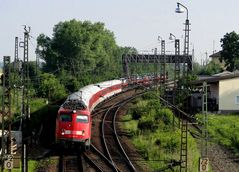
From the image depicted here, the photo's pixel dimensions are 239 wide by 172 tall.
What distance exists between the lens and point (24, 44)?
96.9ft

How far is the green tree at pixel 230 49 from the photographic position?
275 ft

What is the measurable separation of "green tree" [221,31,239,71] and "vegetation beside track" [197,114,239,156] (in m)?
41.9

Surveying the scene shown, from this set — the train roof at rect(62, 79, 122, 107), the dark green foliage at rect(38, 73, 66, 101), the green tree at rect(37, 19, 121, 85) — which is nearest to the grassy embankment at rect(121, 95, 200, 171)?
the train roof at rect(62, 79, 122, 107)

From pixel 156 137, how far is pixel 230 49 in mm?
55917

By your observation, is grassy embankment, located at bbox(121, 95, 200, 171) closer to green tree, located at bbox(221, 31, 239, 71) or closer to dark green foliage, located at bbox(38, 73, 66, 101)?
dark green foliage, located at bbox(38, 73, 66, 101)

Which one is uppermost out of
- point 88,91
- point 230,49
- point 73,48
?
point 73,48

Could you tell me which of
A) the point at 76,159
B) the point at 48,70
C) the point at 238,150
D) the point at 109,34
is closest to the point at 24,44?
the point at 76,159

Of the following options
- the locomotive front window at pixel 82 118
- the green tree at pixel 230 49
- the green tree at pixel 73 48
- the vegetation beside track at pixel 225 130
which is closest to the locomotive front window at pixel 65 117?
the locomotive front window at pixel 82 118

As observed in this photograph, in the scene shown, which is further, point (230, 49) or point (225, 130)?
point (230, 49)

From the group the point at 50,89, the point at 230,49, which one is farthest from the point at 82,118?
the point at 230,49

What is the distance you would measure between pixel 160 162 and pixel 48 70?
72321mm

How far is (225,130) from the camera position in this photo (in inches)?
1454

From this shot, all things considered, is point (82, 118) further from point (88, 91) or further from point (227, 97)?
point (227, 97)

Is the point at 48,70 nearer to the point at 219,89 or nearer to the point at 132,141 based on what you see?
the point at 219,89
